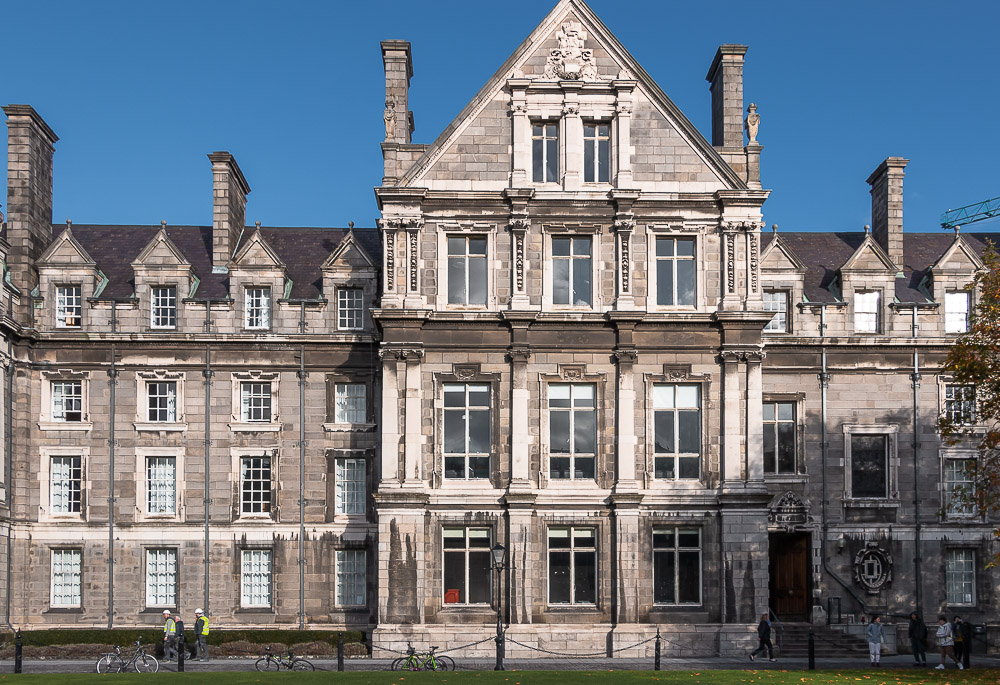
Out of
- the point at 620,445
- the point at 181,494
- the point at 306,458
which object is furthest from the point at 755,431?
the point at 181,494

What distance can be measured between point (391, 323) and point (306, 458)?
23.6ft

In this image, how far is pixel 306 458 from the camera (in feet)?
141

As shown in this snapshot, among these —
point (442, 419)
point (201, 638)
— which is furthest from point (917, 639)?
point (201, 638)

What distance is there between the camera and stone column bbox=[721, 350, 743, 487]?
38.7 meters

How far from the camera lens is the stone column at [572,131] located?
40.1m

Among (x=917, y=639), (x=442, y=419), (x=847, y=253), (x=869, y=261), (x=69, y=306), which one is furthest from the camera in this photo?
(x=847, y=253)

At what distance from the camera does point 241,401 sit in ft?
143

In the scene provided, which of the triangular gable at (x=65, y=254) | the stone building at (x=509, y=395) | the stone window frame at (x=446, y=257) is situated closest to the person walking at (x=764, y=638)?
the stone building at (x=509, y=395)

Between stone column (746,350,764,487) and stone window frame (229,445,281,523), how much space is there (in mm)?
16501

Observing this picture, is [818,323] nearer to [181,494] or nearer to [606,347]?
[606,347]

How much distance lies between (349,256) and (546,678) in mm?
20313

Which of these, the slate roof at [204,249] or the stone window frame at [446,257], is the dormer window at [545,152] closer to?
the stone window frame at [446,257]

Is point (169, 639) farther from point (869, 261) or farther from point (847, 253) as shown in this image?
point (847, 253)

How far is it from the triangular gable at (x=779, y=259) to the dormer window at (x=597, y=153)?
8.35m
